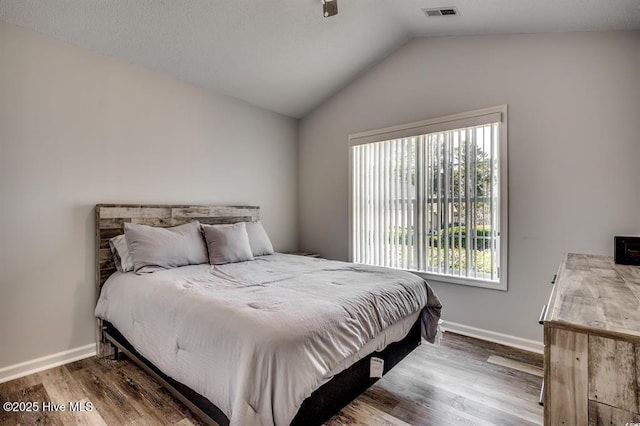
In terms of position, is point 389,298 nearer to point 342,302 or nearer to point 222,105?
point 342,302

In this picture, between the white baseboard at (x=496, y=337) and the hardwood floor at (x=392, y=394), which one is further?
the white baseboard at (x=496, y=337)

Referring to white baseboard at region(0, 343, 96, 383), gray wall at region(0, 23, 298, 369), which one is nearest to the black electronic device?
gray wall at region(0, 23, 298, 369)

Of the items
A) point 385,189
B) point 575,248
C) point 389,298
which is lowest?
point 389,298

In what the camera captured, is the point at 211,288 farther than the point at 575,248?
No

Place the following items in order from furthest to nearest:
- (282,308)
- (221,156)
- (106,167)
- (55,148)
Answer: (221,156), (106,167), (55,148), (282,308)

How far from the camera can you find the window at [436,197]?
2.93 metres

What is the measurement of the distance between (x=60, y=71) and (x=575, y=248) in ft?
14.5

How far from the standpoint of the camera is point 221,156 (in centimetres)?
365

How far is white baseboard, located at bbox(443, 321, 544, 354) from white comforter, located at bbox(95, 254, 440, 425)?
0.85 metres

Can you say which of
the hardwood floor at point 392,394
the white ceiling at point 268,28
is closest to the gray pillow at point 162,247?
the hardwood floor at point 392,394

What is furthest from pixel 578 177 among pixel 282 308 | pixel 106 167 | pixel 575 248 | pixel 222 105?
pixel 106 167

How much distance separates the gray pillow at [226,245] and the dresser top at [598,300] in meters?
2.48

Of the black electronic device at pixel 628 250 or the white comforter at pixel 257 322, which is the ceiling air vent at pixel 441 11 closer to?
the black electronic device at pixel 628 250

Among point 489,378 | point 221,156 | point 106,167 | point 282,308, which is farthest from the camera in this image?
point 221,156
